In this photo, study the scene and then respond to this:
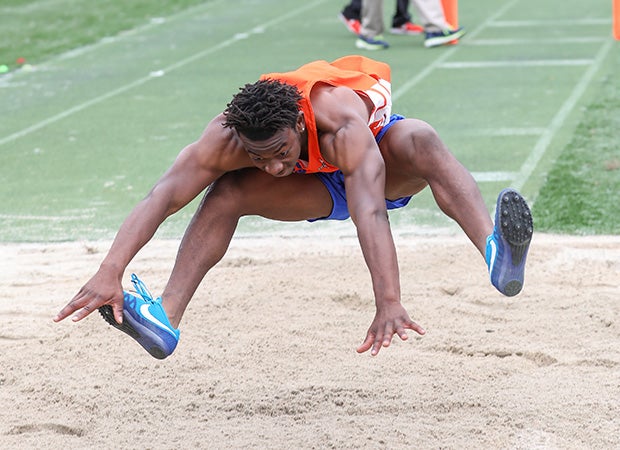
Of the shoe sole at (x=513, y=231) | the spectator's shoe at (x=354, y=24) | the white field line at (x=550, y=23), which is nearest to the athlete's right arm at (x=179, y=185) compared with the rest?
the shoe sole at (x=513, y=231)

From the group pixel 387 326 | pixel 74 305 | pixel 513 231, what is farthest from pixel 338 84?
pixel 74 305

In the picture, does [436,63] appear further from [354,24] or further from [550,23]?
[550,23]

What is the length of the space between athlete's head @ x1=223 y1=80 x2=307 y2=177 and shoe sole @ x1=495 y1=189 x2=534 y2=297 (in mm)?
796

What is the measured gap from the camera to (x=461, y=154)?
27.6ft

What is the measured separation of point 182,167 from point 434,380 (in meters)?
1.40

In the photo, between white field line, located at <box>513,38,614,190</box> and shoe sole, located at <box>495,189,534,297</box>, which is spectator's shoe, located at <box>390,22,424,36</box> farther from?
shoe sole, located at <box>495,189,534,297</box>

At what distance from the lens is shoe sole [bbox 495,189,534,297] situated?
13.6 feet

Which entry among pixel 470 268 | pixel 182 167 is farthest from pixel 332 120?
pixel 470 268

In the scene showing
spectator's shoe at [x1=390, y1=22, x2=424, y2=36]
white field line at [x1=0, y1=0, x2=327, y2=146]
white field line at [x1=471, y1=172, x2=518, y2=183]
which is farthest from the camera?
spectator's shoe at [x1=390, y1=22, x2=424, y2=36]

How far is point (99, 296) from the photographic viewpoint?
13.4ft

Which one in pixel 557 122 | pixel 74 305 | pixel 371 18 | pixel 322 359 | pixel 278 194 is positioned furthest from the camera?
pixel 371 18

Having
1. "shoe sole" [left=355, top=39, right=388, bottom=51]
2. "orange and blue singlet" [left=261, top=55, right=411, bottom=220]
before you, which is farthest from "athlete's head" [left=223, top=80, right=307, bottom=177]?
"shoe sole" [left=355, top=39, right=388, bottom=51]

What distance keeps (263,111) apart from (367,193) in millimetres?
483

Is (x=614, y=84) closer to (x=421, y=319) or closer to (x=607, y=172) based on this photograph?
(x=607, y=172)
